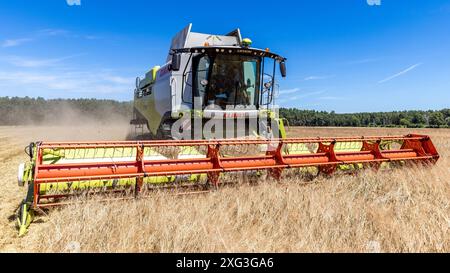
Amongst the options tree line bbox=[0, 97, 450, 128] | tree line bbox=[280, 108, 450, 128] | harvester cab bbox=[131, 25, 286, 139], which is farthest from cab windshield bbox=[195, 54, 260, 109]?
tree line bbox=[280, 108, 450, 128]

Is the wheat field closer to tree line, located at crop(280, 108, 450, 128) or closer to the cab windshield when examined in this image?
the cab windshield

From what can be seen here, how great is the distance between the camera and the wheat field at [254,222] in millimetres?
2383

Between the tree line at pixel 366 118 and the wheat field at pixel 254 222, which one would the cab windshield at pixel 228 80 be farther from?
the tree line at pixel 366 118

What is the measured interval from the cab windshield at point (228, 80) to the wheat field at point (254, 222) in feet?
11.8

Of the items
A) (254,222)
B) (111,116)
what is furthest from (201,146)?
(111,116)

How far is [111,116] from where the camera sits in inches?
1163

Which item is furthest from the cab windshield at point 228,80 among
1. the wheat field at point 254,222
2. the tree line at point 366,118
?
the tree line at point 366,118

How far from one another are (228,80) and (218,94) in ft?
1.41

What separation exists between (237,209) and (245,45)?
492 centimetres

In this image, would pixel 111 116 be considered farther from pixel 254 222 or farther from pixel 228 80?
pixel 254 222

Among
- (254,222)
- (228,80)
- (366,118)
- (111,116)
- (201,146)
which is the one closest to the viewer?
(254,222)

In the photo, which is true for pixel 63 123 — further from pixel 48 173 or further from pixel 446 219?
pixel 446 219
